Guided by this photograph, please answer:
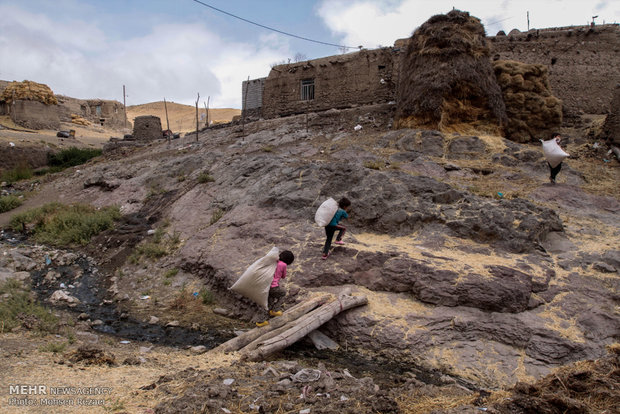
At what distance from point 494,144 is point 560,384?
8.05 m

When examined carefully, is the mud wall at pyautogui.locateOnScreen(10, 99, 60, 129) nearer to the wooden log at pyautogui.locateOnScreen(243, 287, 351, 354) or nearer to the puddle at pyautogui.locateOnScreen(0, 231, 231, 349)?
the puddle at pyautogui.locateOnScreen(0, 231, 231, 349)

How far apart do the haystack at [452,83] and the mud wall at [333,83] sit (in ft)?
7.67

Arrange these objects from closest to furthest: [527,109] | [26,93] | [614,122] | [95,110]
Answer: [614,122]
[527,109]
[26,93]
[95,110]

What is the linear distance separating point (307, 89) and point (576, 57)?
29.4 feet

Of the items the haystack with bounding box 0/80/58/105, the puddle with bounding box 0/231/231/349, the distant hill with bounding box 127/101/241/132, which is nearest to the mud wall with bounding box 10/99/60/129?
the haystack with bounding box 0/80/58/105

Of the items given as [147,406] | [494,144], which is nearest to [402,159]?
[494,144]

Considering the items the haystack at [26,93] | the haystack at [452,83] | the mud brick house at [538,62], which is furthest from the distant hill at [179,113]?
the haystack at [452,83]

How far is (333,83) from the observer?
14.5 m

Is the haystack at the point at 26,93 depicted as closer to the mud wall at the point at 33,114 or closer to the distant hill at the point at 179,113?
the mud wall at the point at 33,114

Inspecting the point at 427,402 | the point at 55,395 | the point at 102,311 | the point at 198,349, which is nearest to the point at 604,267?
the point at 427,402

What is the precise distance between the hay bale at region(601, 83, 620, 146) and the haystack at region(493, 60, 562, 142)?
1.19 metres

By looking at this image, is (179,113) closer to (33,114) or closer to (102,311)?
(33,114)

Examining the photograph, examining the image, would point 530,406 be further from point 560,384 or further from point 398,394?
point 398,394

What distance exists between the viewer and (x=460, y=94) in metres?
11.0
